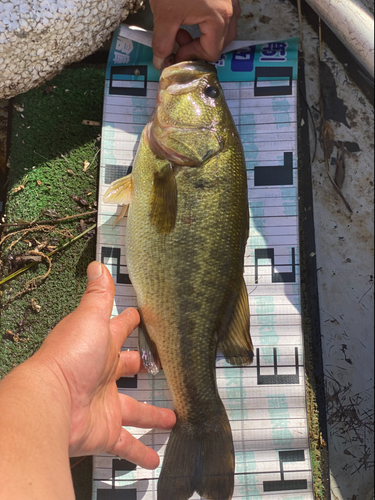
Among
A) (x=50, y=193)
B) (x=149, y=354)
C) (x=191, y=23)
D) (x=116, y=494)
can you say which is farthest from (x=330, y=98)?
(x=116, y=494)

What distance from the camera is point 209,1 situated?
2.32 metres

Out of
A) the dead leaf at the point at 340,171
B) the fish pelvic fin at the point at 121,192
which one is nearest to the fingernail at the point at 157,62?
the fish pelvic fin at the point at 121,192

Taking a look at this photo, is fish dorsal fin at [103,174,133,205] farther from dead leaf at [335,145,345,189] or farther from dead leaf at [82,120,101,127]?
dead leaf at [335,145,345,189]

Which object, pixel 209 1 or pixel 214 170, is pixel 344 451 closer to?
pixel 214 170

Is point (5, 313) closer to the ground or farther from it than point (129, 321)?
closer to the ground

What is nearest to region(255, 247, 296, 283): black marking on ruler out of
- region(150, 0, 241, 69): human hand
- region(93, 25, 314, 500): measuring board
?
region(93, 25, 314, 500): measuring board

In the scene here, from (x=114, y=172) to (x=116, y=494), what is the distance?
2019 millimetres

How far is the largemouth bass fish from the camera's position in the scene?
212cm

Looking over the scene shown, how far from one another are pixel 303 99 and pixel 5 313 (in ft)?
8.57

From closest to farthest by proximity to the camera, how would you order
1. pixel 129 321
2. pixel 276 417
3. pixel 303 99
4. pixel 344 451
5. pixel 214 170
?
pixel 214 170
pixel 129 321
pixel 276 417
pixel 344 451
pixel 303 99

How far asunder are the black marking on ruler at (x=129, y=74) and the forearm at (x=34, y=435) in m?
1.86

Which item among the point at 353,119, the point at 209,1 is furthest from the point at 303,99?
the point at 209,1

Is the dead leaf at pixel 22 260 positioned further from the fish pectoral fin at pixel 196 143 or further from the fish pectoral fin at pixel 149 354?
the fish pectoral fin at pixel 196 143

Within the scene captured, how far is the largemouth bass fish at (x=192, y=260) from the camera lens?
212 cm
